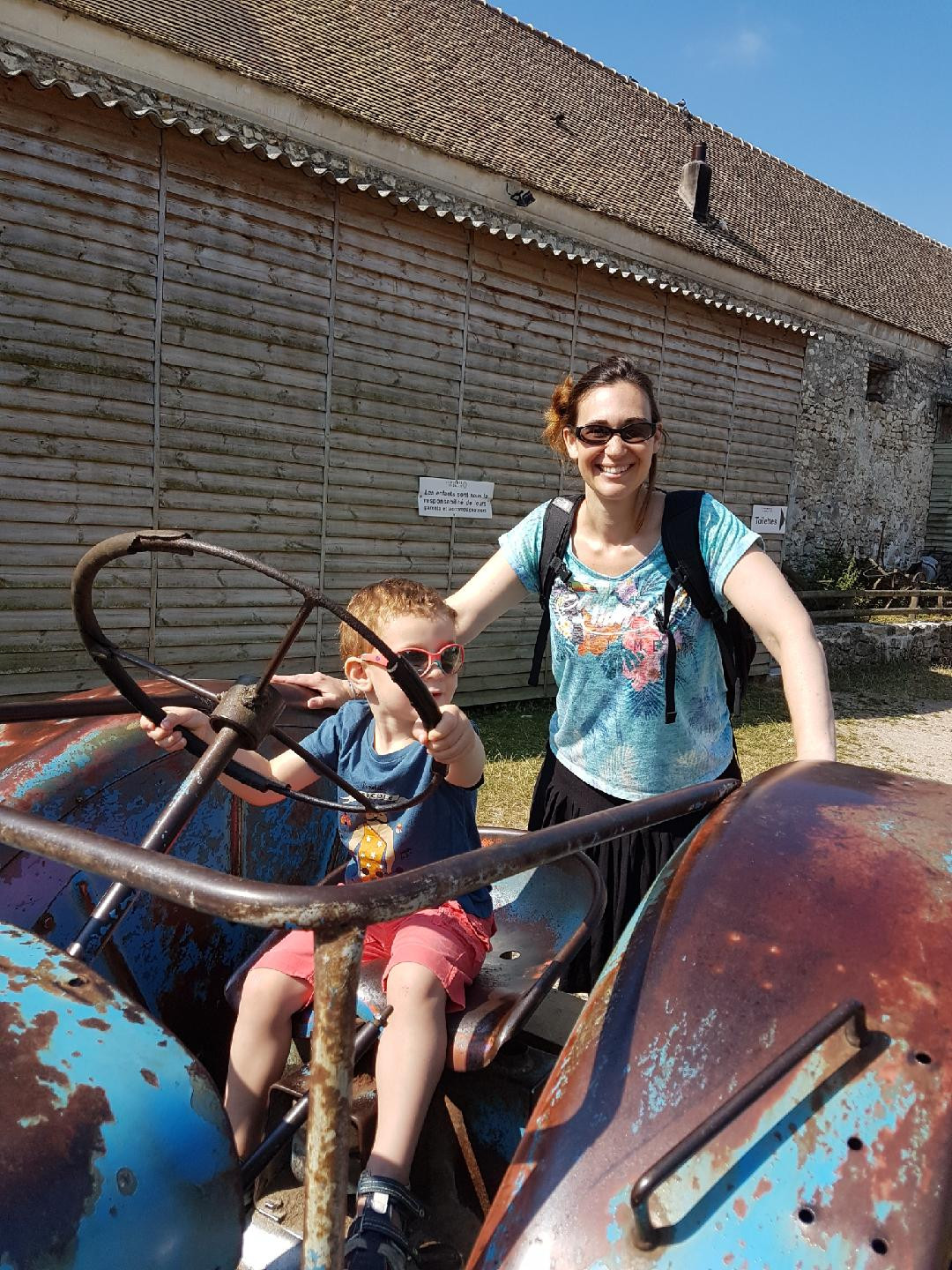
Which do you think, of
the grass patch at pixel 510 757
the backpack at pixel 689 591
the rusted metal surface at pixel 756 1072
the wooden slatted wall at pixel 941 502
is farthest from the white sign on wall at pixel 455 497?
the wooden slatted wall at pixel 941 502

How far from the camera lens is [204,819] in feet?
6.53

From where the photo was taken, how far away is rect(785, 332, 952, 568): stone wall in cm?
1612

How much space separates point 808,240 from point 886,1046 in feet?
63.0

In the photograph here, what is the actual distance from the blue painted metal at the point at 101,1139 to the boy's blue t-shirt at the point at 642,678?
4.04 feet

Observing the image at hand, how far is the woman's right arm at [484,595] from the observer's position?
7.49ft

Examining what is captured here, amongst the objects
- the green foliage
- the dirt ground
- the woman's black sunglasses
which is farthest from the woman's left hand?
the green foliage

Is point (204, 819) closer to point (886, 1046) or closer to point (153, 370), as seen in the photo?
point (886, 1046)

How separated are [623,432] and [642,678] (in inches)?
20.7

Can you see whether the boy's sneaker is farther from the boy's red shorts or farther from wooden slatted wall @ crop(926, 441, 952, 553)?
wooden slatted wall @ crop(926, 441, 952, 553)

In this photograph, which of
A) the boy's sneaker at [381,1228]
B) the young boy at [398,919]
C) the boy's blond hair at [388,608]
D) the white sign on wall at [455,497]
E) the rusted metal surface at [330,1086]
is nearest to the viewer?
the rusted metal surface at [330,1086]

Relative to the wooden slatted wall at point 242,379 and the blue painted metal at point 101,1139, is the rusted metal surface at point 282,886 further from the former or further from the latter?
the wooden slatted wall at point 242,379

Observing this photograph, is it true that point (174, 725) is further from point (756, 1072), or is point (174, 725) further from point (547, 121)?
point (547, 121)

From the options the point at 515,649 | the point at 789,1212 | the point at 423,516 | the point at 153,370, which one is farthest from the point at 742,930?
the point at 515,649

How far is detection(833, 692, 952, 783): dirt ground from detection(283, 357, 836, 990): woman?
5.05m
